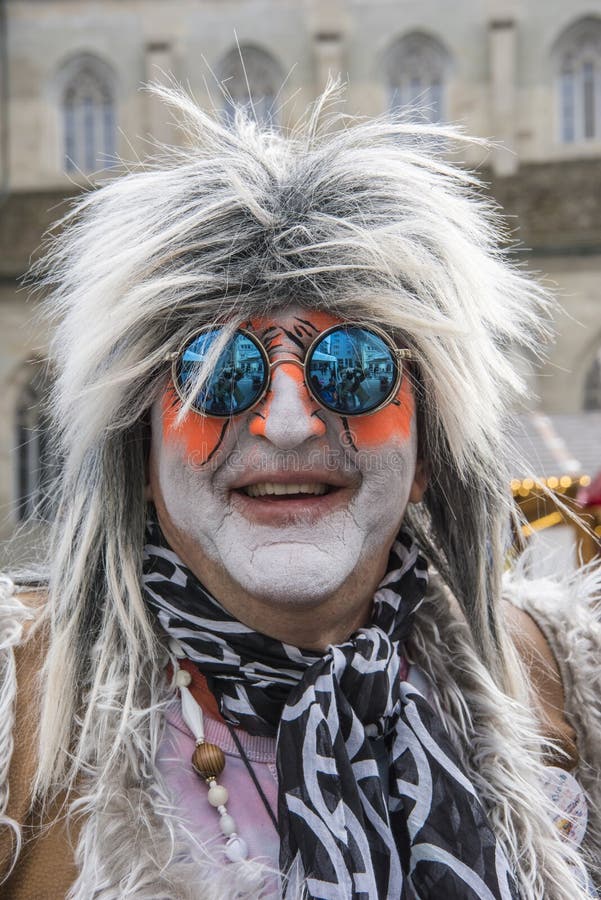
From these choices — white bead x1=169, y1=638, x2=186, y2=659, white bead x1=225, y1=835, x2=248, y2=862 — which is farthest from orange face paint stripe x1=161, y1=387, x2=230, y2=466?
white bead x1=225, y1=835, x2=248, y2=862

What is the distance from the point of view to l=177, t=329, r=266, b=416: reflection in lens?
139 cm

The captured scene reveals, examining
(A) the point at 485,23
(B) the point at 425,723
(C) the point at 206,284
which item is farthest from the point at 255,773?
(A) the point at 485,23

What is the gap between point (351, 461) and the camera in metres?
1.42

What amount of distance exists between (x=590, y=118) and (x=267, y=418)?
56.7 feet

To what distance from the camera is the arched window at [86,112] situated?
58.3 ft

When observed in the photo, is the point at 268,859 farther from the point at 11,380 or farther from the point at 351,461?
the point at 11,380

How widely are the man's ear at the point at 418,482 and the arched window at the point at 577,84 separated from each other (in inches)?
653

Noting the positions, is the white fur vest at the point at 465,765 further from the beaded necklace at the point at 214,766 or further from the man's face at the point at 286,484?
the man's face at the point at 286,484

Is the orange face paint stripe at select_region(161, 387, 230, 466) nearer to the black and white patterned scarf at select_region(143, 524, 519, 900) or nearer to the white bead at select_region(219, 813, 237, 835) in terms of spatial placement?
the black and white patterned scarf at select_region(143, 524, 519, 900)

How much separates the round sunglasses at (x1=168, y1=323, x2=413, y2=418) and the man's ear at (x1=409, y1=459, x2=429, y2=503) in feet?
0.67

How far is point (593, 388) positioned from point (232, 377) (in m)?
13.7

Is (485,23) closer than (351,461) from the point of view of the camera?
No

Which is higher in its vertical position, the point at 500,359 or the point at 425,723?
the point at 500,359

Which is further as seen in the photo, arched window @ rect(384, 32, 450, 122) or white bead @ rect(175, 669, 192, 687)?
arched window @ rect(384, 32, 450, 122)
